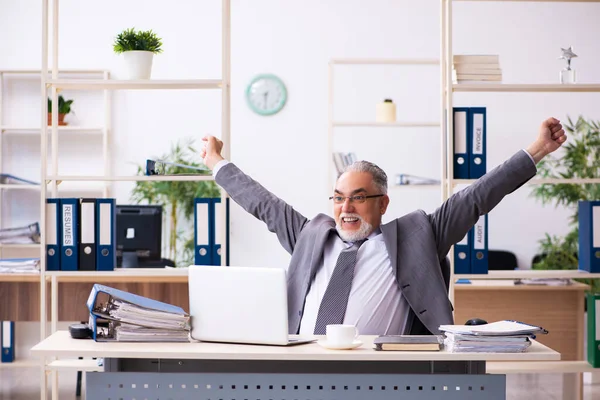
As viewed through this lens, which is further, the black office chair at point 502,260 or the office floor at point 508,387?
the black office chair at point 502,260

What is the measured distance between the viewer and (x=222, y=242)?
362 centimetres

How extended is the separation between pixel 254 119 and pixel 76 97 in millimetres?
1426

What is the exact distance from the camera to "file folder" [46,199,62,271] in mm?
3576

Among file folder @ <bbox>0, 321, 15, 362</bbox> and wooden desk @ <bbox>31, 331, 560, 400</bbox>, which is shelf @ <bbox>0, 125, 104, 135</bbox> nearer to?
file folder @ <bbox>0, 321, 15, 362</bbox>

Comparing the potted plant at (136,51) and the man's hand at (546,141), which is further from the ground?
the potted plant at (136,51)

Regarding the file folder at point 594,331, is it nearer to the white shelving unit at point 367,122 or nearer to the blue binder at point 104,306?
the blue binder at point 104,306

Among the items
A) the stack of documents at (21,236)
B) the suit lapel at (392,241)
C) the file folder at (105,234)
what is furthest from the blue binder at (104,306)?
the stack of documents at (21,236)

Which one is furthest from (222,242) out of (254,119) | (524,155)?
(254,119)

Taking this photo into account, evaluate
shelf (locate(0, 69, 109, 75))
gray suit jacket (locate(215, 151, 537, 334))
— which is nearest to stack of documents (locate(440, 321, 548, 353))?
gray suit jacket (locate(215, 151, 537, 334))

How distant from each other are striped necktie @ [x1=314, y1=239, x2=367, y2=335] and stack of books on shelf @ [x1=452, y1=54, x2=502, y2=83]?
1230mm

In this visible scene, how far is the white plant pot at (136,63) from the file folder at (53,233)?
66 cm

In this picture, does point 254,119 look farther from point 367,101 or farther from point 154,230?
point 154,230

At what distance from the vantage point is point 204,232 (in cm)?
365

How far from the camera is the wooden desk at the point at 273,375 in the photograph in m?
2.10
